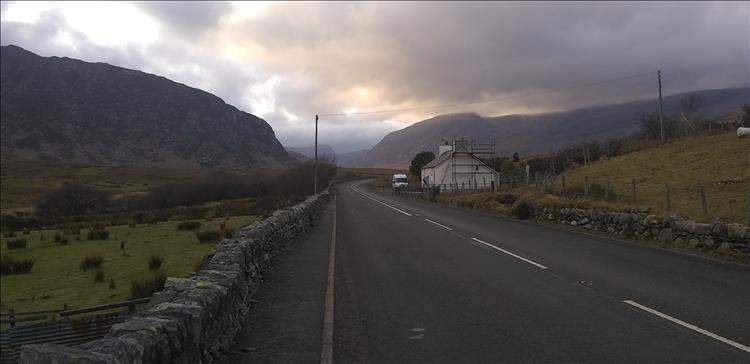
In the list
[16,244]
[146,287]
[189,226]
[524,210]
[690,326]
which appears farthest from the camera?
[189,226]

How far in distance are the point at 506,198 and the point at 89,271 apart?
2264cm

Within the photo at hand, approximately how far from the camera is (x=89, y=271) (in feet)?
67.5

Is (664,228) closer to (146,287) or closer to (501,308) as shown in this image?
(501,308)

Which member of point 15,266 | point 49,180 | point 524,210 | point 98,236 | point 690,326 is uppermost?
point 49,180

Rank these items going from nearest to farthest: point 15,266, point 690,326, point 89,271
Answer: point 690,326
point 89,271
point 15,266

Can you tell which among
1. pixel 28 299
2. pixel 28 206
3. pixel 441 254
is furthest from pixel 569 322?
pixel 28 206

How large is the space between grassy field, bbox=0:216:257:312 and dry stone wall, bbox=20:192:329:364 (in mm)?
8329

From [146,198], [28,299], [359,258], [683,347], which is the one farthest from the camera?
[146,198]

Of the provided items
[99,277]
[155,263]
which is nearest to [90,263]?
[99,277]

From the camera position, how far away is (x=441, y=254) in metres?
14.3

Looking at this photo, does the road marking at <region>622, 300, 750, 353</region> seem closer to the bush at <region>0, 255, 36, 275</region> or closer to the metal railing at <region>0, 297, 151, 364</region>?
the metal railing at <region>0, 297, 151, 364</region>

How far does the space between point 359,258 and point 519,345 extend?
7811 mm

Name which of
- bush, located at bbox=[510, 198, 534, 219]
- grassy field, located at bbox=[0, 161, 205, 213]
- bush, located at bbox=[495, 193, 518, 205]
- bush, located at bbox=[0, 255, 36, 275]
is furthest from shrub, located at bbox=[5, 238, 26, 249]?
grassy field, located at bbox=[0, 161, 205, 213]

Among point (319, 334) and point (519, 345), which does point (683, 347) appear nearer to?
point (519, 345)
